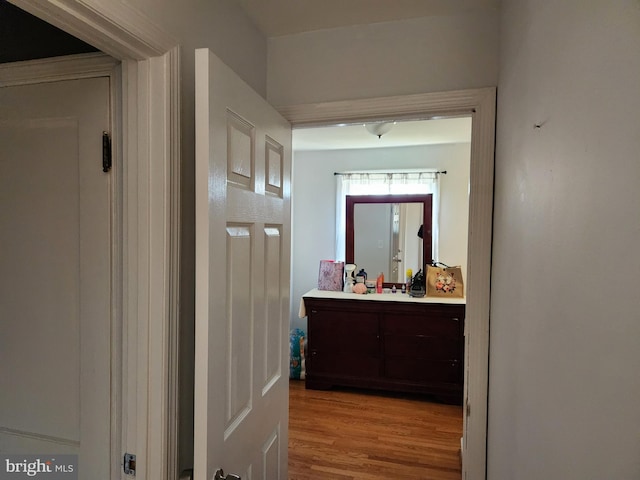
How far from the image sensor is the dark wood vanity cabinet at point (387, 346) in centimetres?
304

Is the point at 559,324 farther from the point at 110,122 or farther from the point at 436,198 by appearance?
the point at 436,198

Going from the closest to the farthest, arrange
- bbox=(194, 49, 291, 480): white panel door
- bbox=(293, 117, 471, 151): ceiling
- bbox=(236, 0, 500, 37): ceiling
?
bbox=(194, 49, 291, 480): white panel door
bbox=(236, 0, 500, 37): ceiling
bbox=(293, 117, 471, 151): ceiling

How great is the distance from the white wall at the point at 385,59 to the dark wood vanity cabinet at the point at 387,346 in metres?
2.09

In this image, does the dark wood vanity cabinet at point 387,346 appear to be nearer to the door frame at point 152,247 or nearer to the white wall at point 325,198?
the white wall at point 325,198

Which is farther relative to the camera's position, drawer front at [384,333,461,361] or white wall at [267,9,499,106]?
drawer front at [384,333,461,361]

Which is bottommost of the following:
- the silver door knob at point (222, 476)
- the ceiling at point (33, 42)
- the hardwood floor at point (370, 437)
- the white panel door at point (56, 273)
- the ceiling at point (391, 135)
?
the hardwood floor at point (370, 437)

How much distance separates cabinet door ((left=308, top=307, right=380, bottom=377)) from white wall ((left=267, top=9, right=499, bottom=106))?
2186mm

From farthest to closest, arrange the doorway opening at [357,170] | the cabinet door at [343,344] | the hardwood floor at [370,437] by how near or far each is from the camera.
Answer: the doorway opening at [357,170] → the cabinet door at [343,344] → the hardwood floor at [370,437]

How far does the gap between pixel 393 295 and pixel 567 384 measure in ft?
9.34

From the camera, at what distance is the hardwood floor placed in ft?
7.28

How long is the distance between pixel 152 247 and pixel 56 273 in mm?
415

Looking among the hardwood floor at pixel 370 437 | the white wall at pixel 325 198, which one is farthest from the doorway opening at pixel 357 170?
the hardwood floor at pixel 370 437

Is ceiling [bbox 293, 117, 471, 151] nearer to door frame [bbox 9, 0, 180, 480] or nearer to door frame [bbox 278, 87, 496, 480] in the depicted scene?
door frame [bbox 278, 87, 496, 480]

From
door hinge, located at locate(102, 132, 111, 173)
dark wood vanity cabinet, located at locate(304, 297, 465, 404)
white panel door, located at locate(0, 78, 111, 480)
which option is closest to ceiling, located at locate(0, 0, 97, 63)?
white panel door, located at locate(0, 78, 111, 480)
